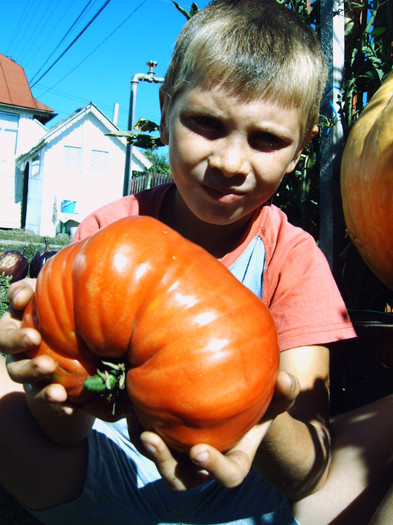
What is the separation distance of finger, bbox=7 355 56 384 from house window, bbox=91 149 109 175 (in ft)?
85.6

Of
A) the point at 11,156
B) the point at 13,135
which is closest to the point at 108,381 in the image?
the point at 11,156

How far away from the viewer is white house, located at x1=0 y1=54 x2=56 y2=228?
1094 inches

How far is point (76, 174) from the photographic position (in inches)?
1024

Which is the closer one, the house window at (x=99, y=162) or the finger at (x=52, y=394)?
the finger at (x=52, y=394)

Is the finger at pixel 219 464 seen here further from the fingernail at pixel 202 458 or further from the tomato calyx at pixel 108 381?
the tomato calyx at pixel 108 381

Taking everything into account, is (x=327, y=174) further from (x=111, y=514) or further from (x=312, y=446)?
(x=111, y=514)

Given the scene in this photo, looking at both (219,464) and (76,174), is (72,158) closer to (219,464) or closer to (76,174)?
(76,174)

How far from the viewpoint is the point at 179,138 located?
65.3 inches

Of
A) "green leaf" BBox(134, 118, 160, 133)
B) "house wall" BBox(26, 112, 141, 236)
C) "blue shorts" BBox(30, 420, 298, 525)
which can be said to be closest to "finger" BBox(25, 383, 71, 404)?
"blue shorts" BBox(30, 420, 298, 525)

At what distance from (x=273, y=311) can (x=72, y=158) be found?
25.7 metres

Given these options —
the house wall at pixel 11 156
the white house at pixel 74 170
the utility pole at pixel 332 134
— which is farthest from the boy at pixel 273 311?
the house wall at pixel 11 156

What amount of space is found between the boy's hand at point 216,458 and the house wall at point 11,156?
94.0 ft

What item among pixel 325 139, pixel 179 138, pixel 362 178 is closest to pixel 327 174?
pixel 325 139

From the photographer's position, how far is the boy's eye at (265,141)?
1.60m
